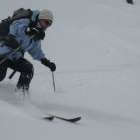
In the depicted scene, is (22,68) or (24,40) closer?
(24,40)

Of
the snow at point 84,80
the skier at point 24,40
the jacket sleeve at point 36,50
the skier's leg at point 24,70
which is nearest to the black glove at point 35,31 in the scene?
the skier at point 24,40

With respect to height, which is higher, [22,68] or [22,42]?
[22,42]

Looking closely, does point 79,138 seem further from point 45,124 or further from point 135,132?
point 135,132

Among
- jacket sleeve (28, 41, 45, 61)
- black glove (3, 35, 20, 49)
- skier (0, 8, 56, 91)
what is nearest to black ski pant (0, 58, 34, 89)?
skier (0, 8, 56, 91)

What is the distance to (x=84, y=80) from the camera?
38.6 feet

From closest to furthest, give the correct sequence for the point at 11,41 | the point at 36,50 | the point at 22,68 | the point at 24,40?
the point at 11,41, the point at 24,40, the point at 22,68, the point at 36,50

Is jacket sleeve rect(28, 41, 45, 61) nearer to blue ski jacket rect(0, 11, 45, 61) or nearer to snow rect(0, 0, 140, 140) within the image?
blue ski jacket rect(0, 11, 45, 61)

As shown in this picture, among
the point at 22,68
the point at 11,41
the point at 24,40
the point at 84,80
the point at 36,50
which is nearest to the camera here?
the point at 11,41

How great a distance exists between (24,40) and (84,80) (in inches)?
146

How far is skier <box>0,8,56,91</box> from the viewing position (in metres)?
8.02

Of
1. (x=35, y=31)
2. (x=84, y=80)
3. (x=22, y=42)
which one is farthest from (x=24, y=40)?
(x=84, y=80)

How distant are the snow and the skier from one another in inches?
18.5

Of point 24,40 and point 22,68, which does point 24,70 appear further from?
point 24,40

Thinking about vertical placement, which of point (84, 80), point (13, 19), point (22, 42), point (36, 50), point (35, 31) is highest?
point (13, 19)
